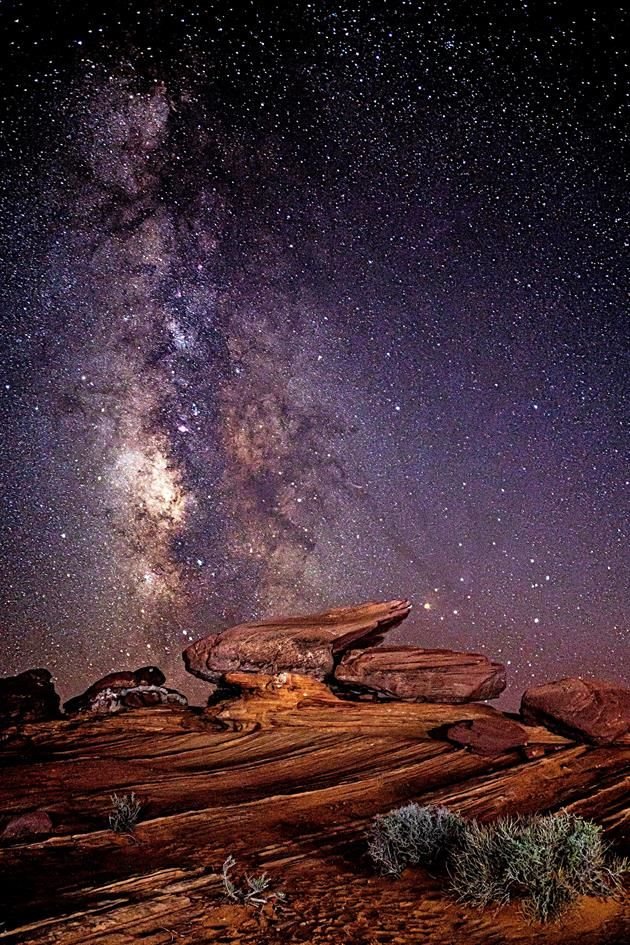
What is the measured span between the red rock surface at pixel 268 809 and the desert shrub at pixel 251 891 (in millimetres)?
115

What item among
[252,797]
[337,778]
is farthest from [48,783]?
[337,778]

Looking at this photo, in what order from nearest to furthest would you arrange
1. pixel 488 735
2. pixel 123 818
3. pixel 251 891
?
pixel 251 891, pixel 123 818, pixel 488 735

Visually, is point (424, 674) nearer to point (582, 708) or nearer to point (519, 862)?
point (582, 708)

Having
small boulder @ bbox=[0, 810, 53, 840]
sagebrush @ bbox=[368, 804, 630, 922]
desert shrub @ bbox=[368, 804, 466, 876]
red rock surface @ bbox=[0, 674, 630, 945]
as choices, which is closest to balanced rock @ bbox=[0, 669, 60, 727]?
→ red rock surface @ bbox=[0, 674, 630, 945]

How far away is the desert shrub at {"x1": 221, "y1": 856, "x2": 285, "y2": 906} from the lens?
4.94 m

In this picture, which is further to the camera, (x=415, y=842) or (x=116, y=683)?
(x=116, y=683)

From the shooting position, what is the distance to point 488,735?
1152cm

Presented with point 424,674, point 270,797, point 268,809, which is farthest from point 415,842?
point 424,674

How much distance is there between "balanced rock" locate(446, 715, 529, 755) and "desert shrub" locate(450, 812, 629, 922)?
625cm

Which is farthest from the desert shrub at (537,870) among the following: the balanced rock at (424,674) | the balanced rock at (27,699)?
the balanced rock at (27,699)

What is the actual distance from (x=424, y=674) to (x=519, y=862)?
11087 millimetres

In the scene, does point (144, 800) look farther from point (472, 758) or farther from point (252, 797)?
point (472, 758)

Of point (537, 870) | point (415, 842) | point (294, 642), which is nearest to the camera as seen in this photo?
point (537, 870)

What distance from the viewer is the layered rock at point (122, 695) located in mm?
16078
